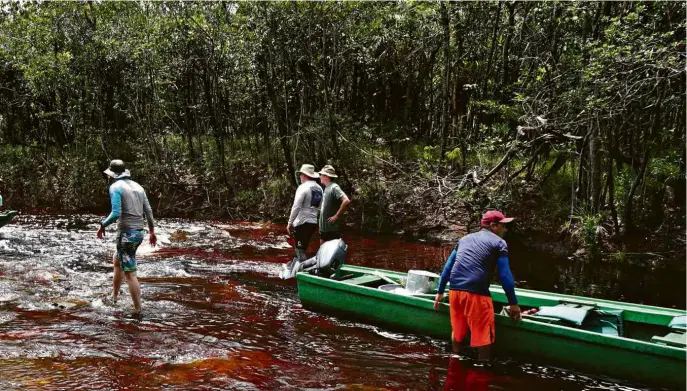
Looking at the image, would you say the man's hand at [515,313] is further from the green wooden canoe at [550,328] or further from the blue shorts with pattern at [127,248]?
the blue shorts with pattern at [127,248]

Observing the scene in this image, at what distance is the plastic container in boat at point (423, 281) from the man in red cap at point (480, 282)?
1137mm

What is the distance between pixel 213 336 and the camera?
614 centimetres

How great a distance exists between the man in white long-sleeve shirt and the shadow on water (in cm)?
95

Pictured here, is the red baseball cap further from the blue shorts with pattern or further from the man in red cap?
the blue shorts with pattern

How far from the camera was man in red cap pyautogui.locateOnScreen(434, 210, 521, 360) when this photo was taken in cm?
511

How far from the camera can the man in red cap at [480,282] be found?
5.11 metres

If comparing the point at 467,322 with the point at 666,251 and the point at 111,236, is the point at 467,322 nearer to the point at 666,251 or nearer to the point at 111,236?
the point at 666,251

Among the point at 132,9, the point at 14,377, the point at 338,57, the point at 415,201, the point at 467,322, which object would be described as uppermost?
the point at 132,9

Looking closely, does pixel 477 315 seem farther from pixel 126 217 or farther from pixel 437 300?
pixel 126 217

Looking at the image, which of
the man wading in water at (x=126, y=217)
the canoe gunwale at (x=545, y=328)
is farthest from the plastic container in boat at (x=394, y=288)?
the man wading in water at (x=126, y=217)

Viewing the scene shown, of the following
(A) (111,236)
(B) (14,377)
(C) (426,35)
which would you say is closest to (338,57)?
(C) (426,35)

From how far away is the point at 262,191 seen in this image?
17.3m

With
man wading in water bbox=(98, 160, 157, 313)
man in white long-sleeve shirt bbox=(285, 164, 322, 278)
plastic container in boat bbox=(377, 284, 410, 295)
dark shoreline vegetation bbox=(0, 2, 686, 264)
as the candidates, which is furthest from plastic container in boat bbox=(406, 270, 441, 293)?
dark shoreline vegetation bbox=(0, 2, 686, 264)

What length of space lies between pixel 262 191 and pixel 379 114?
218 inches
